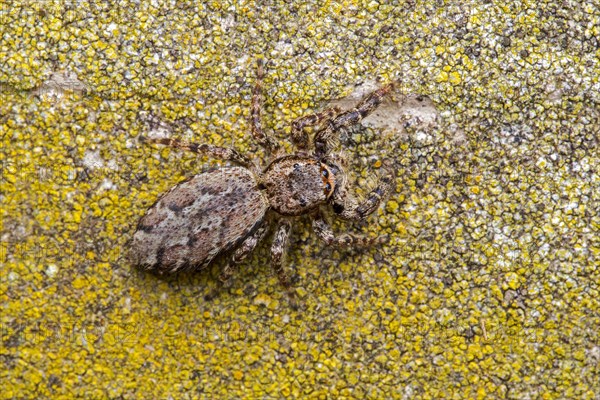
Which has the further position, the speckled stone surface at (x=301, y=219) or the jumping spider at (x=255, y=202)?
the speckled stone surface at (x=301, y=219)

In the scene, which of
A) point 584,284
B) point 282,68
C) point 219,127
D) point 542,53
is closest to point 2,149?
point 219,127

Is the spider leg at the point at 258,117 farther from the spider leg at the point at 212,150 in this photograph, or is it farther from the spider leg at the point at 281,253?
the spider leg at the point at 281,253

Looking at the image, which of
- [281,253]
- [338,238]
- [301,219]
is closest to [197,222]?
[281,253]

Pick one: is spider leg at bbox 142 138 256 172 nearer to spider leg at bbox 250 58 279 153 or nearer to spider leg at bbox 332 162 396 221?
spider leg at bbox 250 58 279 153

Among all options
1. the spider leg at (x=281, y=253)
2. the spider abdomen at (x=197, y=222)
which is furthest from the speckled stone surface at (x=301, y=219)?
the spider abdomen at (x=197, y=222)

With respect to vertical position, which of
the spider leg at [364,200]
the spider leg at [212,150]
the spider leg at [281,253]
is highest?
the spider leg at [212,150]

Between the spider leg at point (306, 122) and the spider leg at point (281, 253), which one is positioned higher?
the spider leg at point (306, 122)
